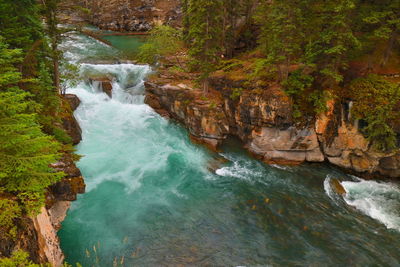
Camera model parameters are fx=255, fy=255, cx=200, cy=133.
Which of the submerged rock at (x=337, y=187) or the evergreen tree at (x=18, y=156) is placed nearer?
the evergreen tree at (x=18, y=156)

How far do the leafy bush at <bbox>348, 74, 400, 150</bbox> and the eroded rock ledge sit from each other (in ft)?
2.41

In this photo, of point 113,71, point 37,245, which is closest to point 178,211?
point 37,245

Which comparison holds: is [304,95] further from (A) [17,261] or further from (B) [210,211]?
(A) [17,261]

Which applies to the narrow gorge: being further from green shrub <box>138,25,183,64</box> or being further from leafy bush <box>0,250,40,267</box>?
leafy bush <box>0,250,40,267</box>

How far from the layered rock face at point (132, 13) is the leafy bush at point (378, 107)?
179ft

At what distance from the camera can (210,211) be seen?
1512 centimetres

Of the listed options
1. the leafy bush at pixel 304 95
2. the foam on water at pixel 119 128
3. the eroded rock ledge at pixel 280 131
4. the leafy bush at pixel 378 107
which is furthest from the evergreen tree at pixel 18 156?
the leafy bush at pixel 378 107

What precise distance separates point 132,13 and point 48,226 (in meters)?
64.4

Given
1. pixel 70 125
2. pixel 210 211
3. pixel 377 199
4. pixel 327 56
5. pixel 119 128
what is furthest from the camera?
pixel 119 128

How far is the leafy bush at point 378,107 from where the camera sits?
16.6 meters

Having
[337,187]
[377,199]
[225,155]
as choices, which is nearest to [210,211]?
[225,155]

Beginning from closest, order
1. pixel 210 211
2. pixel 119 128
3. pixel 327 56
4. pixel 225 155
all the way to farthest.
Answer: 1. pixel 210 211
2. pixel 327 56
3. pixel 225 155
4. pixel 119 128

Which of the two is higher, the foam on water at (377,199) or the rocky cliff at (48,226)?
the rocky cliff at (48,226)

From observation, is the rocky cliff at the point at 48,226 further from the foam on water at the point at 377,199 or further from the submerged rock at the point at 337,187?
the foam on water at the point at 377,199
